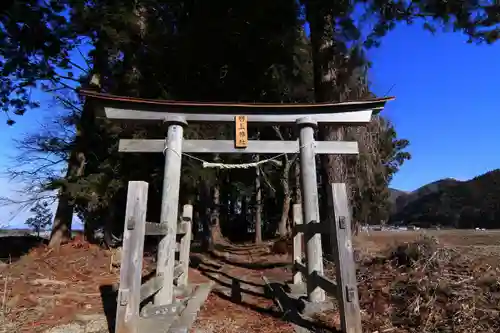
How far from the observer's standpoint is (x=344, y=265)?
3135 millimetres

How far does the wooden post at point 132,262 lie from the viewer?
9.89 feet

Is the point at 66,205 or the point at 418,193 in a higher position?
the point at 418,193

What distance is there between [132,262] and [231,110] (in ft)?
8.46

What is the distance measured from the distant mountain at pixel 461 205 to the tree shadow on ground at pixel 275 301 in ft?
74.6

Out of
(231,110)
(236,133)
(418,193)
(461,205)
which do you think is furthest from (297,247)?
(418,193)

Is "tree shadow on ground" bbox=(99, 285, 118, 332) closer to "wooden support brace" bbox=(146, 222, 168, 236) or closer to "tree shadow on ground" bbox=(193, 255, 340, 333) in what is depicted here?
"wooden support brace" bbox=(146, 222, 168, 236)

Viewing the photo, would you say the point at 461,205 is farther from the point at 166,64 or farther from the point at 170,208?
the point at 170,208

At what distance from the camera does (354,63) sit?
21.9 feet

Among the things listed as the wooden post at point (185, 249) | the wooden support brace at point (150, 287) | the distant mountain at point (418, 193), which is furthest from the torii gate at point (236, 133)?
the distant mountain at point (418, 193)

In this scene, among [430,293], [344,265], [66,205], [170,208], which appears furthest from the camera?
[66,205]

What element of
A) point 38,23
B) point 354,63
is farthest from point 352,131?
point 38,23

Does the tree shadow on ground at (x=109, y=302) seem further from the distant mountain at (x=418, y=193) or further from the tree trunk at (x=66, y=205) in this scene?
the distant mountain at (x=418, y=193)

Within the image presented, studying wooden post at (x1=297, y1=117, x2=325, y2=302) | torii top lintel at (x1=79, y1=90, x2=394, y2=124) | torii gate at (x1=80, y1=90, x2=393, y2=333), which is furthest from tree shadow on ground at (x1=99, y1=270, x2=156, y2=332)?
torii top lintel at (x1=79, y1=90, x2=394, y2=124)

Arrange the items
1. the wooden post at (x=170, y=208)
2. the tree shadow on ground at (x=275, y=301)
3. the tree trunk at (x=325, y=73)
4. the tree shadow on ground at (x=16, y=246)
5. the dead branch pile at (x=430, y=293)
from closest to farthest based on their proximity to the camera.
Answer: the dead branch pile at (x=430, y=293) < the tree shadow on ground at (x=275, y=301) < the wooden post at (x=170, y=208) < the tree trunk at (x=325, y=73) < the tree shadow on ground at (x=16, y=246)
